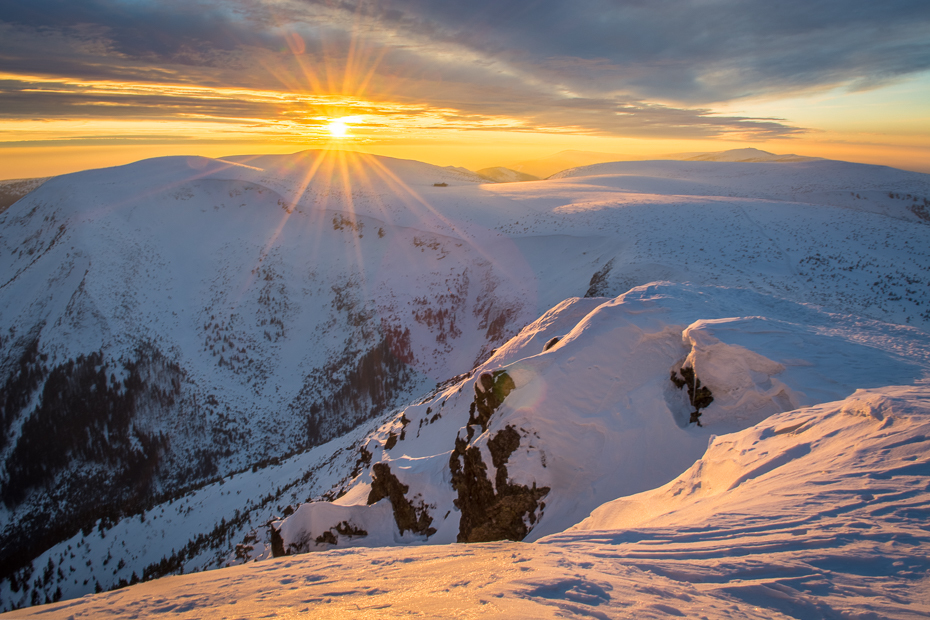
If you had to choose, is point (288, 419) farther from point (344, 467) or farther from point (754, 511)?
point (754, 511)

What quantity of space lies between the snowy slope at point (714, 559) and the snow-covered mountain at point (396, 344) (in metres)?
2.22

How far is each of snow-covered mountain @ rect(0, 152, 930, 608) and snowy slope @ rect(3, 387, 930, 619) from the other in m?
2.22

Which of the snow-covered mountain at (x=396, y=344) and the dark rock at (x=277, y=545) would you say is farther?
the dark rock at (x=277, y=545)

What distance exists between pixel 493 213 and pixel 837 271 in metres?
30.0

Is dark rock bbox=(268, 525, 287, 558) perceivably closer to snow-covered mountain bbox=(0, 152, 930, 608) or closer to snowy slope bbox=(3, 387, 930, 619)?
snow-covered mountain bbox=(0, 152, 930, 608)

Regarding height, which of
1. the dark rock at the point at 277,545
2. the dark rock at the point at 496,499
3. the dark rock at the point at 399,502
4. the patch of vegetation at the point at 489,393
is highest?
the patch of vegetation at the point at 489,393

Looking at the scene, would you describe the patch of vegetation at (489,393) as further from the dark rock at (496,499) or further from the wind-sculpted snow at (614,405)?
the dark rock at (496,499)

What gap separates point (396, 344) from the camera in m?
38.2

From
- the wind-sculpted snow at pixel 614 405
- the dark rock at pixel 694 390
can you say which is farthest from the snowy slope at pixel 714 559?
the dark rock at pixel 694 390

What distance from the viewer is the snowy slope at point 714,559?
4.34m

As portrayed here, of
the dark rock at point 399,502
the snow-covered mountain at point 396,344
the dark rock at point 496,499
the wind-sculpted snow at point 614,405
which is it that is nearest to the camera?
the wind-sculpted snow at point 614,405

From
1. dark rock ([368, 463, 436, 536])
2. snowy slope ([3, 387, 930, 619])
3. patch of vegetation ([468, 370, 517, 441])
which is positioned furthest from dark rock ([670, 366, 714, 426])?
dark rock ([368, 463, 436, 536])

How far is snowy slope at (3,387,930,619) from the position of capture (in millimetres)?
4344

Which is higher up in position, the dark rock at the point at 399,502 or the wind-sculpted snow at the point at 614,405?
the wind-sculpted snow at the point at 614,405
